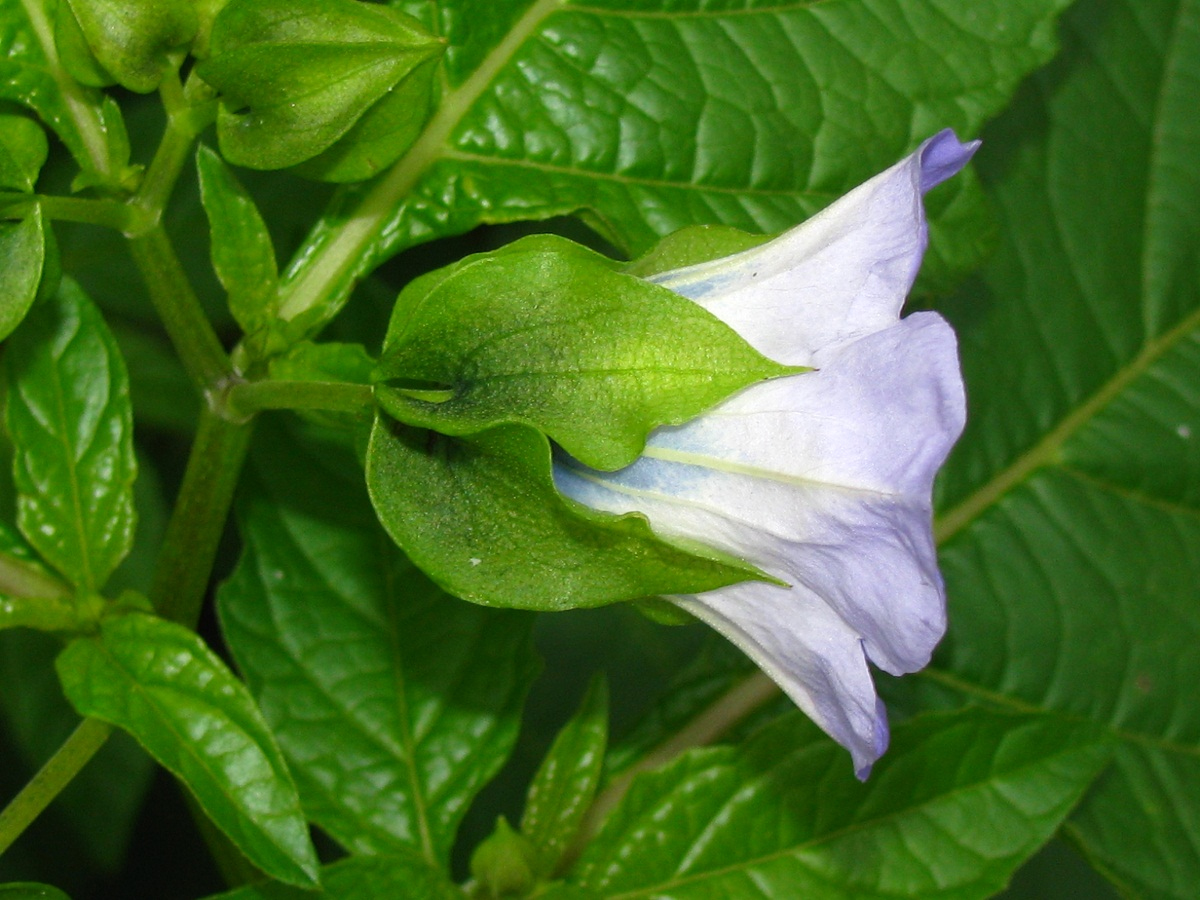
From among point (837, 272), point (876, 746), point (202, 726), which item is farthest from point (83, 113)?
point (876, 746)

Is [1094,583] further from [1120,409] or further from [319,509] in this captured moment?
[319,509]

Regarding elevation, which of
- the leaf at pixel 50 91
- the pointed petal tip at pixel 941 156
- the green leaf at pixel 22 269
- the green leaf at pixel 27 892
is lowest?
the green leaf at pixel 27 892

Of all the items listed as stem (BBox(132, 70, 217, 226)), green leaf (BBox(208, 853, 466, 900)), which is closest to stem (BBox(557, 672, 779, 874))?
green leaf (BBox(208, 853, 466, 900))

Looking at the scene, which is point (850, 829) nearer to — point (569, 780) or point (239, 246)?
point (569, 780)

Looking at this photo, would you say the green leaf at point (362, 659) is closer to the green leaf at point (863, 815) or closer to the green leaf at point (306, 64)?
the green leaf at point (863, 815)

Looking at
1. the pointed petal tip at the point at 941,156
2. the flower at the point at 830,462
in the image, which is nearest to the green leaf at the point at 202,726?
the flower at the point at 830,462

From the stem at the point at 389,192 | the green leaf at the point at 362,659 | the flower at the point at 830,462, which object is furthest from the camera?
the green leaf at the point at 362,659

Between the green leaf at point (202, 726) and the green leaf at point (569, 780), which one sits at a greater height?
the green leaf at point (202, 726)
